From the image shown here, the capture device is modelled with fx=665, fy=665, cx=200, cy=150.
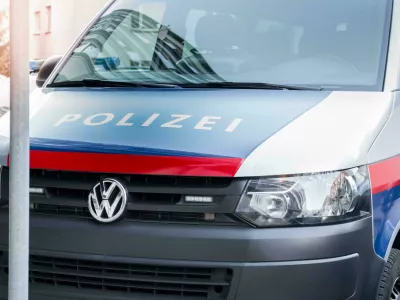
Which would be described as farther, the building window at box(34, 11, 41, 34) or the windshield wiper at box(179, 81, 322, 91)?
the building window at box(34, 11, 41, 34)

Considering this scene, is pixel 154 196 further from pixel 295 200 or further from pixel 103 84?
pixel 103 84

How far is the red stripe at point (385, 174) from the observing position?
2.60m

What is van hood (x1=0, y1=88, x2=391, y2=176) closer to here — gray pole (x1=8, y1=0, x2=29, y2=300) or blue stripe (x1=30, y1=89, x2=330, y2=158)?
blue stripe (x1=30, y1=89, x2=330, y2=158)

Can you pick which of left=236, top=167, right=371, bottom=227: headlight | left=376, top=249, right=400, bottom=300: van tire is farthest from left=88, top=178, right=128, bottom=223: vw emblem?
left=376, top=249, right=400, bottom=300: van tire

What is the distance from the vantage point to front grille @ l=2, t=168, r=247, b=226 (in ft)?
8.07

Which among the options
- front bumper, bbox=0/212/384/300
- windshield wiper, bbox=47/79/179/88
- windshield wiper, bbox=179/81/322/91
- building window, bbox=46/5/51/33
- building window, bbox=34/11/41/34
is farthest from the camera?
building window, bbox=34/11/41/34

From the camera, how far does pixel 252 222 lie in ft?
8.04

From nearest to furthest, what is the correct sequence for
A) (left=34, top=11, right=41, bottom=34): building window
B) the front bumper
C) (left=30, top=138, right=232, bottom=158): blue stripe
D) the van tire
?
1. the front bumper
2. (left=30, top=138, right=232, bottom=158): blue stripe
3. the van tire
4. (left=34, top=11, right=41, bottom=34): building window

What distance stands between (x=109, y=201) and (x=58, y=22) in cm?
2623

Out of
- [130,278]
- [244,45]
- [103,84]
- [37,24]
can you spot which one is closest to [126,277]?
[130,278]

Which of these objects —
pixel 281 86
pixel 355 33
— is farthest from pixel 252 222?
pixel 355 33

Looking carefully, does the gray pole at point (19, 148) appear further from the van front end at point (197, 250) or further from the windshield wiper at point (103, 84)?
the windshield wiper at point (103, 84)

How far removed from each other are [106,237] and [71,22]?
24851 millimetres

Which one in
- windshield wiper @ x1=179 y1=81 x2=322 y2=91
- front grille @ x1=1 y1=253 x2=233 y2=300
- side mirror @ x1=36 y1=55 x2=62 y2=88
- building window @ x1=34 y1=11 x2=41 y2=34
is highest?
windshield wiper @ x1=179 y1=81 x2=322 y2=91
